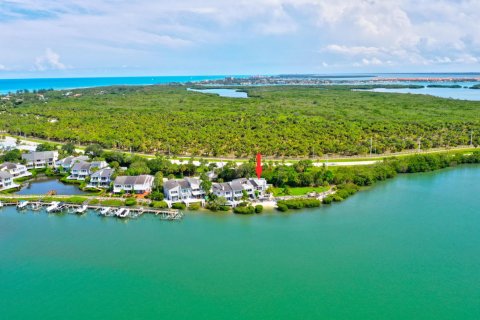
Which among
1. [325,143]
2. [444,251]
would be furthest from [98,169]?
[444,251]

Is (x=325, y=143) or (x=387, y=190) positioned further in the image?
(x=325, y=143)

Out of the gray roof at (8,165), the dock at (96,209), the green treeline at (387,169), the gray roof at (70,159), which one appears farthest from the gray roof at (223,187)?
the gray roof at (8,165)

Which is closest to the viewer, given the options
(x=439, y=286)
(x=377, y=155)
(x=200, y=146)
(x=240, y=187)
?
(x=439, y=286)

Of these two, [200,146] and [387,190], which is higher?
[200,146]

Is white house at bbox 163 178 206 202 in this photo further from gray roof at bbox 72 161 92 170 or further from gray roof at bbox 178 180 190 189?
gray roof at bbox 72 161 92 170

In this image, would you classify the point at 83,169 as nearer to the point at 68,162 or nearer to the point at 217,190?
the point at 68,162

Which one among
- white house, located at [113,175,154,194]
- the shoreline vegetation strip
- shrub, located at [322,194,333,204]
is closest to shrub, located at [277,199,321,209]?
the shoreline vegetation strip

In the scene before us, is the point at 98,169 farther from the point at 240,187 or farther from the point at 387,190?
the point at 387,190
